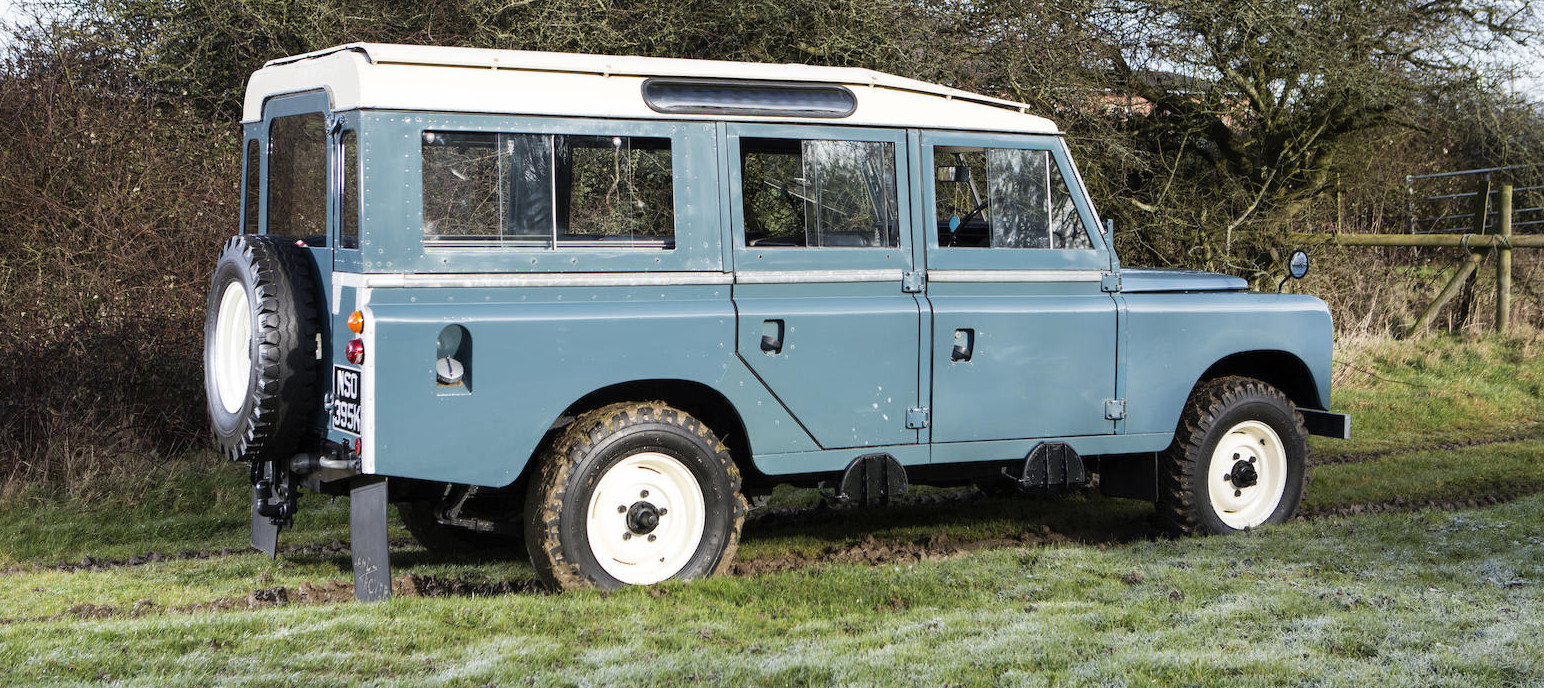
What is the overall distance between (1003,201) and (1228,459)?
6.64 feet

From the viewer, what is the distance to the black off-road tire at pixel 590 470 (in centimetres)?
580

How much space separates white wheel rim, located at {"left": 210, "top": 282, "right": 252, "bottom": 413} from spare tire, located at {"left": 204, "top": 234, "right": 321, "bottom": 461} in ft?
0.14

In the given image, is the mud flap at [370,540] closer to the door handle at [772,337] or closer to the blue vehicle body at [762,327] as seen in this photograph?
the blue vehicle body at [762,327]

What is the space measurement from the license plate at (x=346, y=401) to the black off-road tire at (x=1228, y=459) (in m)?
4.30

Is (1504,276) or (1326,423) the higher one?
(1504,276)

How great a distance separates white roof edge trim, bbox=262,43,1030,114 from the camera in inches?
221

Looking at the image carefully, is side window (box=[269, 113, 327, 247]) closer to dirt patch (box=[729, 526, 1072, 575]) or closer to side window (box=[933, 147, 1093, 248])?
dirt patch (box=[729, 526, 1072, 575])

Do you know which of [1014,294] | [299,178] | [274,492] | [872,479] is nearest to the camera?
[274,492]

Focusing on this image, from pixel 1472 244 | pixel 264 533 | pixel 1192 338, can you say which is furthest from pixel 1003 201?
pixel 1472 244

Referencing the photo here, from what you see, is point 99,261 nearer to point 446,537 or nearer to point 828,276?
point 446,537

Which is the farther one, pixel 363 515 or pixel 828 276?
pixel 828 276

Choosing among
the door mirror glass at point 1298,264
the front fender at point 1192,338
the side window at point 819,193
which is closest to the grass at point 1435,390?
the front fender at point 1192,338

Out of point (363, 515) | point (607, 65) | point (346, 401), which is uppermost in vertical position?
point (607, 65)

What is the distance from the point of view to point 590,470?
5820 millimetres
